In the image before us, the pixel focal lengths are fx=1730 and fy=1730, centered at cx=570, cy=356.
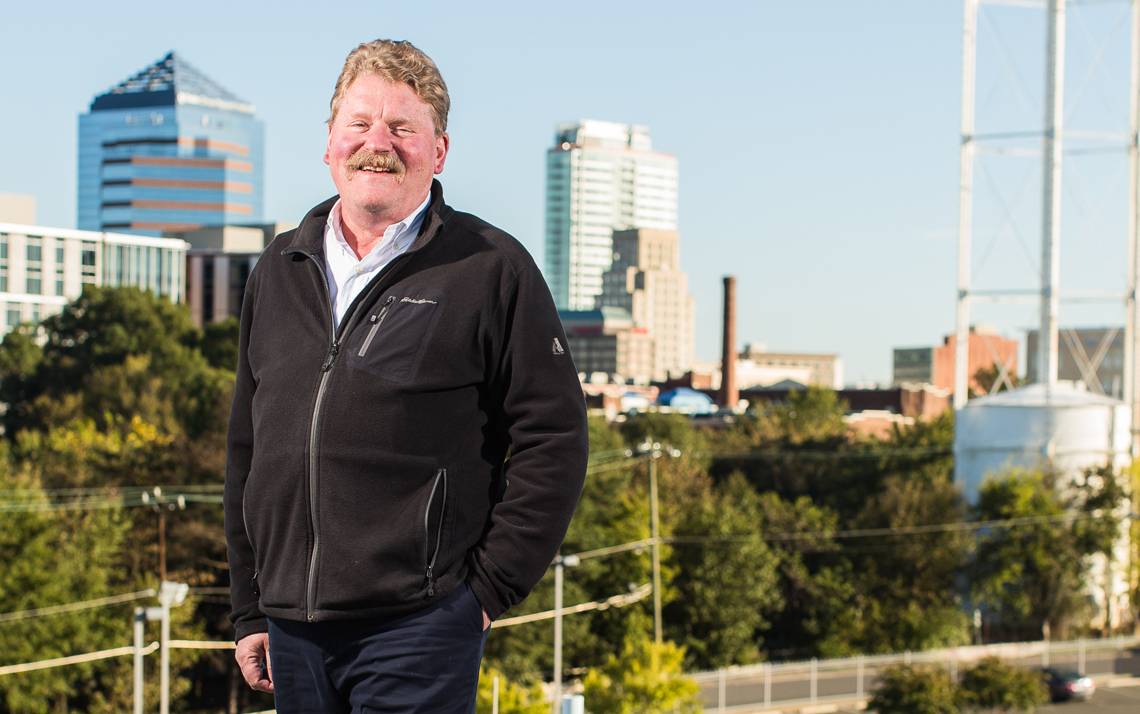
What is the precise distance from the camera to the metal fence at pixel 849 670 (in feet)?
147

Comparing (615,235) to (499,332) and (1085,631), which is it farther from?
(499,332)

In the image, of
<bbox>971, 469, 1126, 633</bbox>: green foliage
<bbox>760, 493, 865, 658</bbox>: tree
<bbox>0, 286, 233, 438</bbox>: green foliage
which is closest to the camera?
<bbox>760, 493, 865, 658</bbox>: tree

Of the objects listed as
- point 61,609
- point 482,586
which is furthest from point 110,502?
point 482,586

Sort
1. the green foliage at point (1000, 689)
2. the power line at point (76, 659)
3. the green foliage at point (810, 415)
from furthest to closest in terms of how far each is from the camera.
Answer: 1. the green foliage at point (810, 415)
2. the green foliage at point (1000, 689)
3. the power line at point (76, 659)

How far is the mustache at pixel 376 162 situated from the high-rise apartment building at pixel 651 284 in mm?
165622

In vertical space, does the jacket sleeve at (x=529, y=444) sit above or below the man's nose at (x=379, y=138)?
below

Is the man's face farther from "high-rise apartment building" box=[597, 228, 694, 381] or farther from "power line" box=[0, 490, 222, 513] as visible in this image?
"high-rise apartment building" box=[597, 228, 694, 381]

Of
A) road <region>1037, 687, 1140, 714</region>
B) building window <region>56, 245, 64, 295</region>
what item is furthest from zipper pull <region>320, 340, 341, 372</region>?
building window <region>56, 245, 64, 295</region>

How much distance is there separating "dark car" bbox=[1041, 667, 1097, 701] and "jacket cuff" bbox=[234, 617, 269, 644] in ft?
148

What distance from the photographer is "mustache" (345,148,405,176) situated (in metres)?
4.00

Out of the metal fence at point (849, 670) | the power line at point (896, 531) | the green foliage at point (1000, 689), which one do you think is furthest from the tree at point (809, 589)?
the green foliage at point (1000, 689)

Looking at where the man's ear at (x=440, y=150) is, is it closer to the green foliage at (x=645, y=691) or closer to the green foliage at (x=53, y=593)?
the green foliage at (x=645, y=691)

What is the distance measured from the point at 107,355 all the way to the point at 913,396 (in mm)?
52562

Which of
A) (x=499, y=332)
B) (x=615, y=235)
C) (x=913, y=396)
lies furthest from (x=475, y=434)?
(x=615, y=235)
